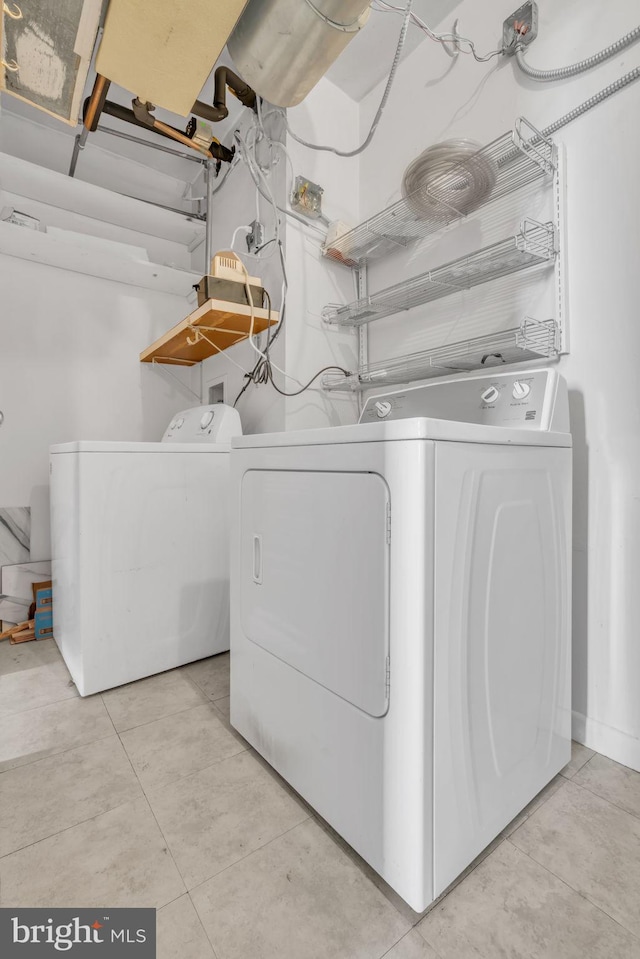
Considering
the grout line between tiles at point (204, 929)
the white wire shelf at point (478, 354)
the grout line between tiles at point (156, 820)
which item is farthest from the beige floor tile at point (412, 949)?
the white wire shelf at point (478, 354)

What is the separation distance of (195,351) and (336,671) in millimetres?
2085

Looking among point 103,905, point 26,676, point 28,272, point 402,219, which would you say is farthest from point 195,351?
point 103,905

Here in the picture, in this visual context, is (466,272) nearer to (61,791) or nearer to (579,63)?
(579,63)

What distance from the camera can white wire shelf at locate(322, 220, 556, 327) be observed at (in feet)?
4.55

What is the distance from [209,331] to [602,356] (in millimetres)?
1634

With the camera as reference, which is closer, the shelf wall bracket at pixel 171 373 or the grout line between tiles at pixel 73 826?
the grout line between tiles at pixel 73 826

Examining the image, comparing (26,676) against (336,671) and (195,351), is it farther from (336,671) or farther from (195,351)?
(195,351)

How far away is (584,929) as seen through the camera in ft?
2.70

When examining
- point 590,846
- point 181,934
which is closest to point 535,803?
point 590,846

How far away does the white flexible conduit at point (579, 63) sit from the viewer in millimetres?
1242

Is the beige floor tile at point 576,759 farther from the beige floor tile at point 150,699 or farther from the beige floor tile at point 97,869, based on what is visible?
the beige floor tile at point 150,699

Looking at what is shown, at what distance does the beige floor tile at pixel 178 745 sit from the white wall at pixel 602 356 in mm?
1106

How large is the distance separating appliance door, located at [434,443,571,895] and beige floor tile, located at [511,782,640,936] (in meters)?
0.06

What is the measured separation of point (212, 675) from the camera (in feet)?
5.90
